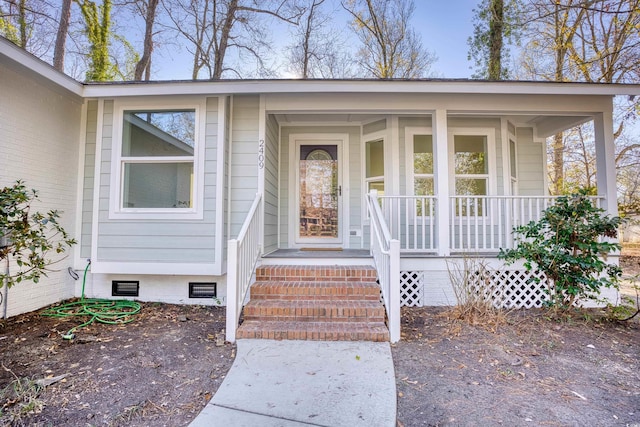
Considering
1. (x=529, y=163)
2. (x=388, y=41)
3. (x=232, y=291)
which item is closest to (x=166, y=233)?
(x=232, y=291)

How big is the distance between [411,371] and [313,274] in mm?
1750

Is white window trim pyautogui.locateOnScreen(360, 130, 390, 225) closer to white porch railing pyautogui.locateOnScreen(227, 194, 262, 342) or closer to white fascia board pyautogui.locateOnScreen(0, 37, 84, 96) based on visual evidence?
white porch railing pyautogui.locateOnScreen(227, 194, 262, 342)

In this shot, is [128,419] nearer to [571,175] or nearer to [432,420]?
[432,420]

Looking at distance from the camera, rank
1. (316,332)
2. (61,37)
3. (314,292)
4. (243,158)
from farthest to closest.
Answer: (61,37)
(243,158)
(314,292)
(316,332)

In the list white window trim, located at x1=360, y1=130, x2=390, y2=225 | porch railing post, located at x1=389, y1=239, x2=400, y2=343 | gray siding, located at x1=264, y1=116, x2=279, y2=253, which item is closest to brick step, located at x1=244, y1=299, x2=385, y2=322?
porch railing post, located at x1=389, y1=239, x2=400, y2=343

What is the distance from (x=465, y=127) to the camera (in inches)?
223

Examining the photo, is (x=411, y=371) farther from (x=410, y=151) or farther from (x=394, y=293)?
(x=410, y=151)

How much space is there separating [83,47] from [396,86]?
10023mm

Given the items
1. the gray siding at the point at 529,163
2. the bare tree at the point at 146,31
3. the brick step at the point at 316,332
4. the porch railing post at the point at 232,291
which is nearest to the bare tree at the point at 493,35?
the gray siding at the point at 529,163

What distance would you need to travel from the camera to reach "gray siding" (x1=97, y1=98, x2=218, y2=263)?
429 cm

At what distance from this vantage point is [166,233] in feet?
14.2

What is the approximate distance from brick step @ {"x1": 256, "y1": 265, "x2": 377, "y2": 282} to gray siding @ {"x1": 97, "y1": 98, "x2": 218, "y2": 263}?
0.84m

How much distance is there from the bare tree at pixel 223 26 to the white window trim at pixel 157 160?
713 centimetres

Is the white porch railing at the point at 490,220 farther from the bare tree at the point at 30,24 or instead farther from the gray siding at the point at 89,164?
the bare tree at the point at 30,24
